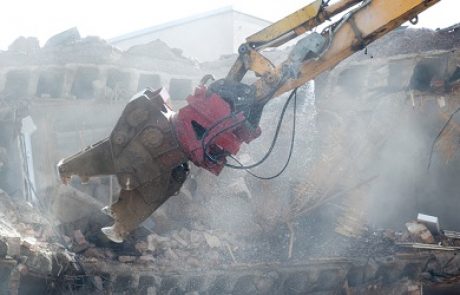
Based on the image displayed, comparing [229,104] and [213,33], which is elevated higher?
[213,33]

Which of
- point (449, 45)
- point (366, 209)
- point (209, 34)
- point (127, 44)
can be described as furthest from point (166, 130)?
point (127, 44)

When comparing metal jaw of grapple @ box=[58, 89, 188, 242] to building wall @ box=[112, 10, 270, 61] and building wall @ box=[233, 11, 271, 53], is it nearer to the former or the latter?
building wall @ box=[112, 10, 270, 61]

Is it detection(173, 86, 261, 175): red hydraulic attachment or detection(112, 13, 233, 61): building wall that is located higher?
detection(112, 13, 233, 61): building wall

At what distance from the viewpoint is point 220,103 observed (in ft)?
15.4

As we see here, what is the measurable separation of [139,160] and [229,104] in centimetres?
106

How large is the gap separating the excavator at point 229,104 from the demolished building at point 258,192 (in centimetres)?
217

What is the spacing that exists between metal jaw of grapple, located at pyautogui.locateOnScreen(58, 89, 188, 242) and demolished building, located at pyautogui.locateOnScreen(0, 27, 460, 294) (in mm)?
1692

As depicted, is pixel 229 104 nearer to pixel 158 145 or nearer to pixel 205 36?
pixel 158 145

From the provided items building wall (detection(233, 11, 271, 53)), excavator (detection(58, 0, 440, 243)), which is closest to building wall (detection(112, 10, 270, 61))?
building wall (detection(233, 11, 271, 53))

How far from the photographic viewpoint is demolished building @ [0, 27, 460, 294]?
7.77m

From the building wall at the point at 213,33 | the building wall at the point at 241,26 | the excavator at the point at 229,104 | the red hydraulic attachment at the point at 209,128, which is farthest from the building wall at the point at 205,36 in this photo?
the red hydraulic attachment at the point at 209,128

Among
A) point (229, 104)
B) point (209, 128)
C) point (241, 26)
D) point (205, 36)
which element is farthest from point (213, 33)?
point (209, 128)

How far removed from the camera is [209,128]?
4664mm

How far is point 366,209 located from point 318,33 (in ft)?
24.2
